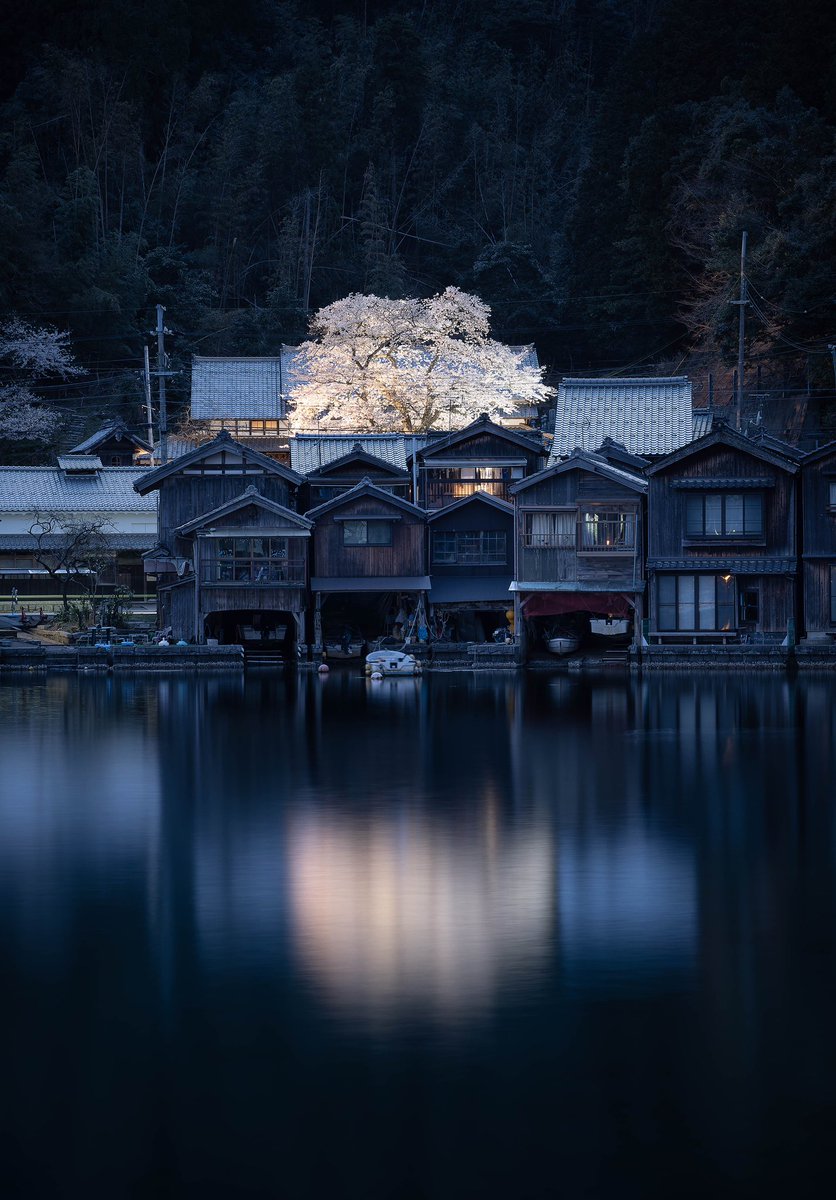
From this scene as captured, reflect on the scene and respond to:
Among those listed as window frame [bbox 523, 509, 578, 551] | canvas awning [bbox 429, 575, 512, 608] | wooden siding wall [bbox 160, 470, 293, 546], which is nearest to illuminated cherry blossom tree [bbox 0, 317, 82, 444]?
wooden siding wall [bbox 160, 470, 293, 546]

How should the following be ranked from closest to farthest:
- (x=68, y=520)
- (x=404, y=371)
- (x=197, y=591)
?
(x=197, y=591), (x=404, y=371), (x=68, y=520)

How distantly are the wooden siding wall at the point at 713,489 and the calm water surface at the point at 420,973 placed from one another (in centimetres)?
1663

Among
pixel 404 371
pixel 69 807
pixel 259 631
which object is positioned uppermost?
pixel 404 371

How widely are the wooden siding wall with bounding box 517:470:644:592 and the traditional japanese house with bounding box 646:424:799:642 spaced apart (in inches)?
24.5

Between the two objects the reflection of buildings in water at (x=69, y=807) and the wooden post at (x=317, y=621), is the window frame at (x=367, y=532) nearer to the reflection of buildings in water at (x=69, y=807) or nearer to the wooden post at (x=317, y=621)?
the wooden post at (x=317, y=621)

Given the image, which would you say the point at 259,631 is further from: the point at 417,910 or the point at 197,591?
the point at 417,910

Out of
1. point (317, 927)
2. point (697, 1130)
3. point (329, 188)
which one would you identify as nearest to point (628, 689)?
point (317, 927)

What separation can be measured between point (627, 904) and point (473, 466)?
3554 centimetres

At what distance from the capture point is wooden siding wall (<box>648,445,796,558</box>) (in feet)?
147

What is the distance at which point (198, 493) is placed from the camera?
49344mm

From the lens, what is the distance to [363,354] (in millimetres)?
59750

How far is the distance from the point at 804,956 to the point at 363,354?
47.2 metres

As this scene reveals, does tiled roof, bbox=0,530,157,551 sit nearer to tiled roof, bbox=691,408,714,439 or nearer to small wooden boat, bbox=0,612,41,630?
small wooden boat, bbox=0,612,41,630

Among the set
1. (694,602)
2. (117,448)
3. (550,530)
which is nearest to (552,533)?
(550,530)
